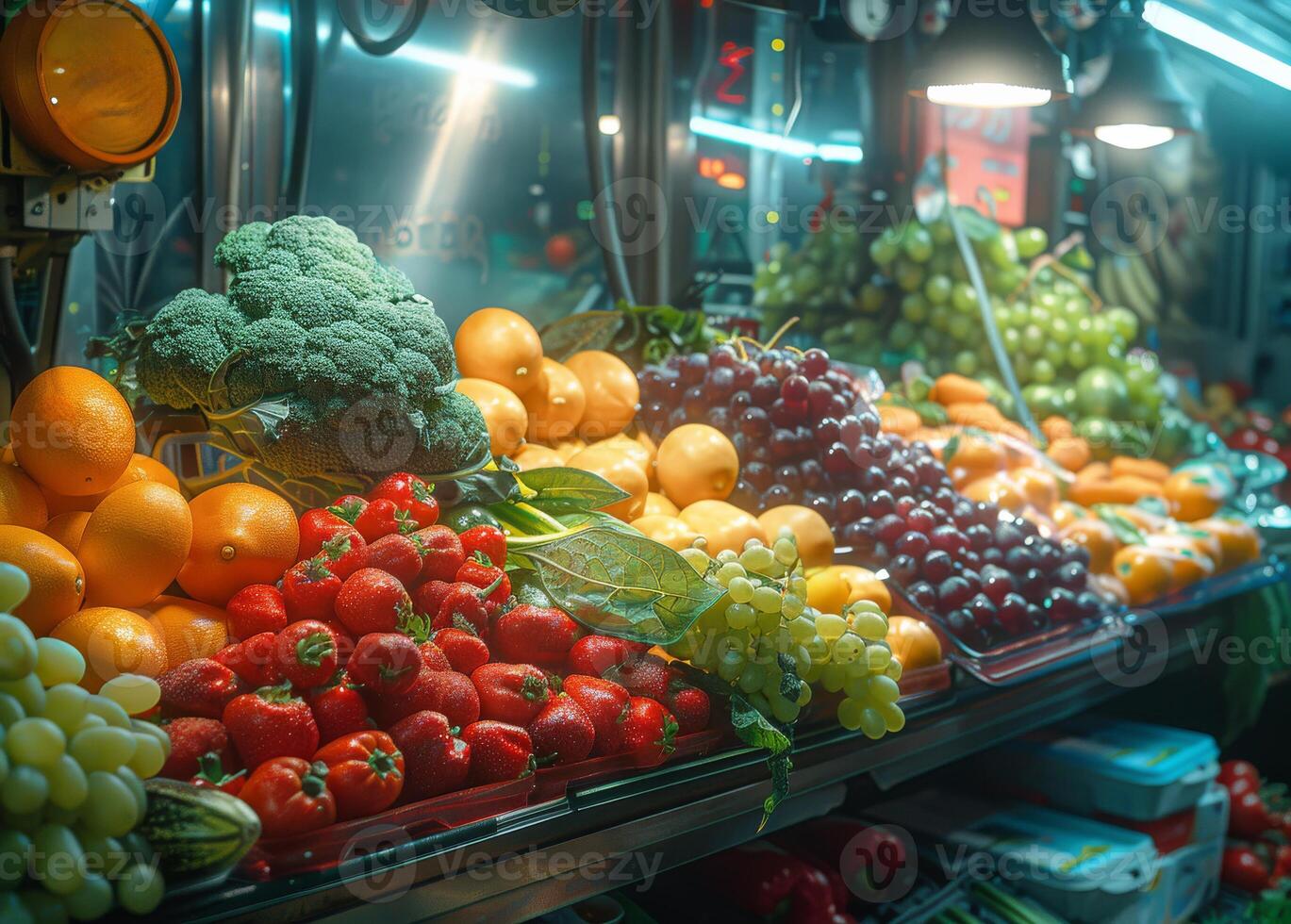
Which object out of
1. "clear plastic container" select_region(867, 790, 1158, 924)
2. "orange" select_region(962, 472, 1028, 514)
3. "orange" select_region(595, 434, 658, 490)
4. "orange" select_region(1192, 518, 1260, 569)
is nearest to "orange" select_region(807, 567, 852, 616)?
"orange" select_region(595, 434, 658, 490)

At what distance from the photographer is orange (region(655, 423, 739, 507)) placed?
70.6 inches

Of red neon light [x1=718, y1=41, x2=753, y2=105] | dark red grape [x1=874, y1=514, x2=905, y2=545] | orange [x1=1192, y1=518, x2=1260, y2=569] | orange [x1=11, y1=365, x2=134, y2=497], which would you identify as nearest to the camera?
orange [x1=11, y1=365, x2=134, y2=497]

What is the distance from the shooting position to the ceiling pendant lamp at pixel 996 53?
2.26m

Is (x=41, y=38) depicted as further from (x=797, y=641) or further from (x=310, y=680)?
(x=797, y=641)

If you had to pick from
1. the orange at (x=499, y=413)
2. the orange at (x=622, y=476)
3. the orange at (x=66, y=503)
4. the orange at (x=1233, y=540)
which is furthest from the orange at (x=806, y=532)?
the orange at (x=1233, y=540)

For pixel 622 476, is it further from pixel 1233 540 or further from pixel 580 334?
pixel 1233 540

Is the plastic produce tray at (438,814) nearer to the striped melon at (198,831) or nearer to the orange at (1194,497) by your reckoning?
the striped melon at (198,831)

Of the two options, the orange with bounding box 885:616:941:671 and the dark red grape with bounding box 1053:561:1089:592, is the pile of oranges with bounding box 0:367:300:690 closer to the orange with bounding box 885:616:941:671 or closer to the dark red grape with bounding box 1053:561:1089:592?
the orange with bounding box 885:616:941:671

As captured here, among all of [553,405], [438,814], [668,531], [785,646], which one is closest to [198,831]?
[438,814]

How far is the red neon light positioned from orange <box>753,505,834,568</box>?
6.41ft

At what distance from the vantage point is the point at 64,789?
2.58 feet

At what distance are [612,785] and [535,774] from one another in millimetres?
96

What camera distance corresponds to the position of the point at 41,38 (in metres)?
1.25

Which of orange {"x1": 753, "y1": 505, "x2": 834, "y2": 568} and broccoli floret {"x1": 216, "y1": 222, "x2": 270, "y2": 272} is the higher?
broccoli floret {"x1": 216, "y1": 222, "x2": 270, "y2": 272}
